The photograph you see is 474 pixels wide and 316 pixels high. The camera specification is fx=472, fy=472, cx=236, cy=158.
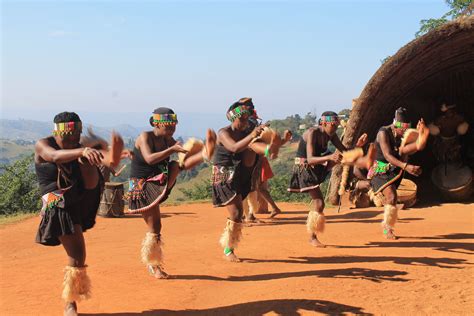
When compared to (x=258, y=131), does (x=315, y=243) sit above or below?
below

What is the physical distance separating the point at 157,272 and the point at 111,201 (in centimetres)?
562

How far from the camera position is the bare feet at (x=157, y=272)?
18.7ft

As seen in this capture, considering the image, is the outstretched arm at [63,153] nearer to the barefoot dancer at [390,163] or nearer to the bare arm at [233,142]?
the bare arm at [233,142]

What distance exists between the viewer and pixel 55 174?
4.25 metres

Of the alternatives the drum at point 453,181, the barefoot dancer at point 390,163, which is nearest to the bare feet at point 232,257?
the barefoot dancer at point 390,163

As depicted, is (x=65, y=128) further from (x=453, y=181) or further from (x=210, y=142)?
(x=453, y=181)

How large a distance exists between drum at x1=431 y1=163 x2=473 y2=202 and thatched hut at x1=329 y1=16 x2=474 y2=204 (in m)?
1.48

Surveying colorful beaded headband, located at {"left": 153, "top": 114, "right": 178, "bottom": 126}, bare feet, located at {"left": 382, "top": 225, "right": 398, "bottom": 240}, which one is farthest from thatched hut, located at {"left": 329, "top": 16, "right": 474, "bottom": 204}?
colorful beaded headband, located at {"left": 153, "top": 114, "right": 178, "bottom": 126}

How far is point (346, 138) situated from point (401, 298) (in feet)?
25.6

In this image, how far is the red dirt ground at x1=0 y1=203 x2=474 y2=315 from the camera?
464cm

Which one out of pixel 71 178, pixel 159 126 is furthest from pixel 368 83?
pixel 71 178

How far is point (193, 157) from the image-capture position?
5.17 meters

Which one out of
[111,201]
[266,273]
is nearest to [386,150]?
[266,273]

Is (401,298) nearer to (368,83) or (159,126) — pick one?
(159,126)
